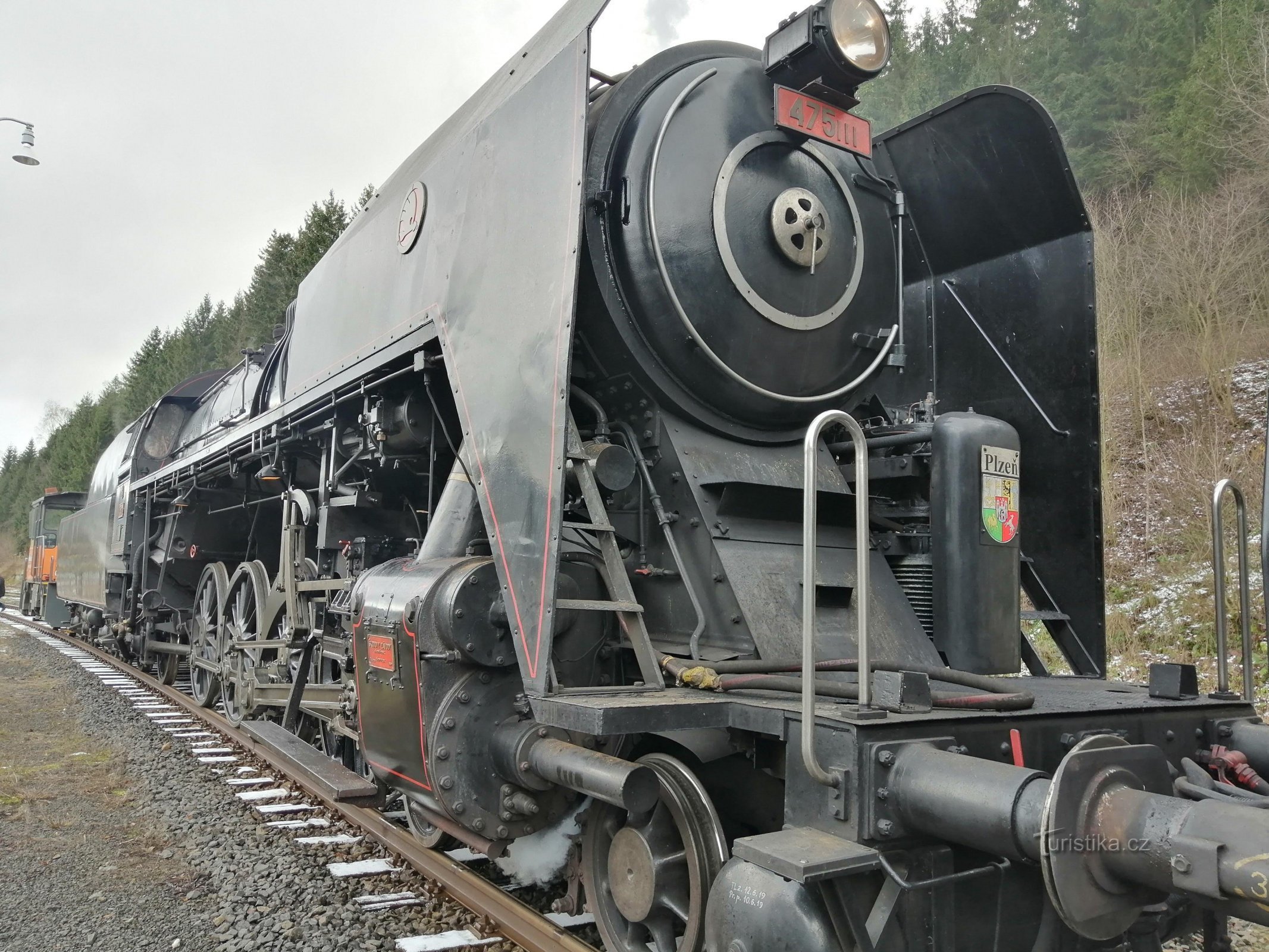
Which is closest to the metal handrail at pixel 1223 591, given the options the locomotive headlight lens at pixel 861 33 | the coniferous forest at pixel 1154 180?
the locomotive headlight lens at pixel 861 33

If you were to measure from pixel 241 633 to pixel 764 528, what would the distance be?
5.04 meters

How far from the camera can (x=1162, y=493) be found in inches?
403

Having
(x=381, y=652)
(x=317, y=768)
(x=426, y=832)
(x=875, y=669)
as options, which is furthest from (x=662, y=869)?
(x=317, y=768)

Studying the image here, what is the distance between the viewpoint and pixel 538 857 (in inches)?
149

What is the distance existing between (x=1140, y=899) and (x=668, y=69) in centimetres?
294

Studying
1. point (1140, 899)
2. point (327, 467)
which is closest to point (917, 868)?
point (1140, 899)

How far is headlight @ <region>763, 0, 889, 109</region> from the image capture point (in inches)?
128

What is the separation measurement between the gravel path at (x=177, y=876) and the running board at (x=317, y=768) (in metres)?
0.35

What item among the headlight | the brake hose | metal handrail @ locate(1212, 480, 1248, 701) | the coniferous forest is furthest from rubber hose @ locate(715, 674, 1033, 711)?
the coniferous forest

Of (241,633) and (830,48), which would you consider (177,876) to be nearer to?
(241,633)

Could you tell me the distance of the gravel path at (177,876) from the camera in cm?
336

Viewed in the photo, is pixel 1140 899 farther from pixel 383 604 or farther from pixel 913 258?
pixel 913 258

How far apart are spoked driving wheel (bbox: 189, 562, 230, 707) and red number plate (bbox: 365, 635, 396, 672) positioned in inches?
179

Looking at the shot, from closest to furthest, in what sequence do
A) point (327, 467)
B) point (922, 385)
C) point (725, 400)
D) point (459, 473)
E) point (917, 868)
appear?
point (917, 868)
point (725, 400)
point (459, 473)
point (922, 385)
point (327, 467)
